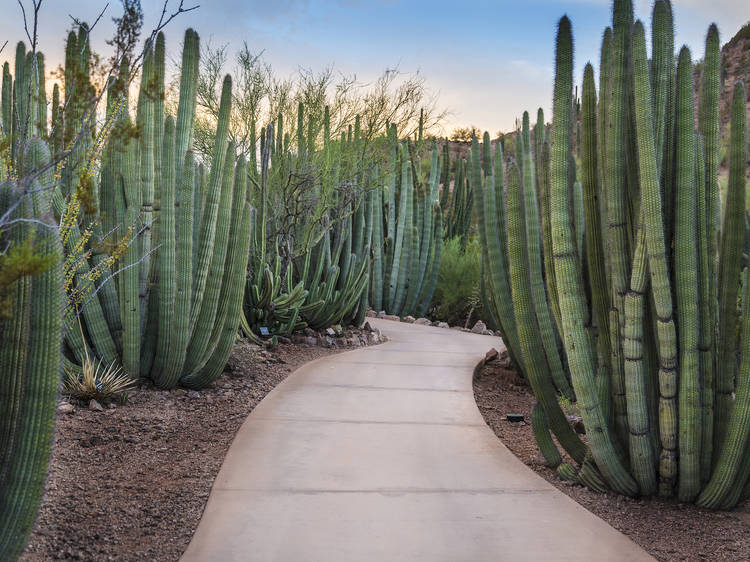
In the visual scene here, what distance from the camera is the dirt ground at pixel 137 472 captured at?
127 inches

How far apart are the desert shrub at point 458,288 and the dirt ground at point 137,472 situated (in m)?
7.96

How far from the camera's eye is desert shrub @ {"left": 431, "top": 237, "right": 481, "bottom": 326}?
14.0m

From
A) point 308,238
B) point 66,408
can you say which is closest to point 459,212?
point 308,238

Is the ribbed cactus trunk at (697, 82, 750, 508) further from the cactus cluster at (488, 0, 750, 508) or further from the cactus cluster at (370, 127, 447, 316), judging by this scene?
the cactus cluster at (370, 127, 447, 316)

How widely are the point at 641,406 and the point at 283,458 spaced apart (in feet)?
6.56

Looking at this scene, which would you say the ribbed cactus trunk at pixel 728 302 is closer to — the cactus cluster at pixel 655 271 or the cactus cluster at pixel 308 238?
the cactus cluster at pixel 655 271

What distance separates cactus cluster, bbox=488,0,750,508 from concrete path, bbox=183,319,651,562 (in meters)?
0.53

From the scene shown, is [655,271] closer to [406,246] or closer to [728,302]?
[728,302]

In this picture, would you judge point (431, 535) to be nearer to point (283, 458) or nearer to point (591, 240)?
point (283, 458)

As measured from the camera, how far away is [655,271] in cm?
364

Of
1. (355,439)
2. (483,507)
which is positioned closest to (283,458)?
(355,439)

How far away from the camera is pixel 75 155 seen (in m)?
5.45

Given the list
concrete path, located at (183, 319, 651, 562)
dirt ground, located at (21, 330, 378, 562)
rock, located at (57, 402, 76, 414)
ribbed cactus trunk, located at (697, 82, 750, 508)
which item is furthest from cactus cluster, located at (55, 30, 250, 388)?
ribbed cactus trunk, located at (697, 82, 750, 508)

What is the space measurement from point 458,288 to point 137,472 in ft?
34.2
